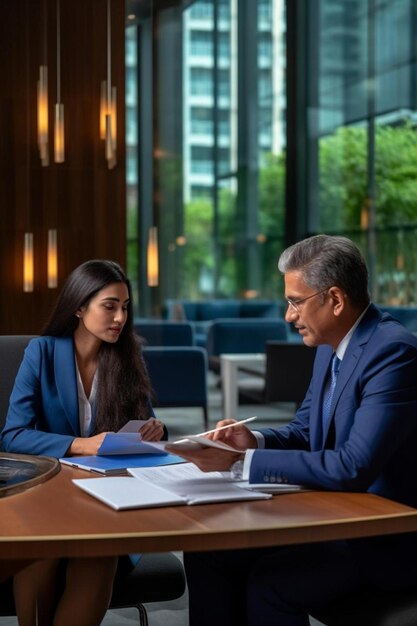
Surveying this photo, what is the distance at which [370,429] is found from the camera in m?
2.30

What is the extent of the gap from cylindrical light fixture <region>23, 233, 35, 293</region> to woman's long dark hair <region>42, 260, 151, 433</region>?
310 centimetres

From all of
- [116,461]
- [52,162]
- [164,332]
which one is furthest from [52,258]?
[116,461]

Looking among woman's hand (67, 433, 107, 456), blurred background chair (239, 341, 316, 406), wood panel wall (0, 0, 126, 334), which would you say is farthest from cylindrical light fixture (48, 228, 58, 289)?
woman's hand (67, 433, 107, 456)

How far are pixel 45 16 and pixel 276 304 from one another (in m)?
7.95

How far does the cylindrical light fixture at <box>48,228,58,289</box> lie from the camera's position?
6.50m

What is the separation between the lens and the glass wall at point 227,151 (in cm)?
1066

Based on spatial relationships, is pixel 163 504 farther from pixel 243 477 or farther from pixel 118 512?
pixel 243 477

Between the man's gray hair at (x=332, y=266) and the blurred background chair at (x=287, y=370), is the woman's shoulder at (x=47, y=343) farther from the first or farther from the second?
the blurred background chair at (x=287, y=370)

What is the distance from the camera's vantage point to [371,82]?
12.3m

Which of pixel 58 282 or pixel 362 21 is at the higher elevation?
pixel 362 21

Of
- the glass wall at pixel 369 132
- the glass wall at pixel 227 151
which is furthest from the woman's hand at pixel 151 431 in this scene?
the glass wall at pixel 369 132

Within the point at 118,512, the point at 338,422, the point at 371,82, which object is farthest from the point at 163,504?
the point at 371,82

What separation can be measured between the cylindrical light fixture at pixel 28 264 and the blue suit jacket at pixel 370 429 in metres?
4.17

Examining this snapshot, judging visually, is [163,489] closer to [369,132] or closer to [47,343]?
[47,343]
